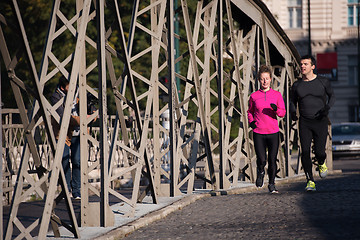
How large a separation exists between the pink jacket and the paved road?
0.92 m

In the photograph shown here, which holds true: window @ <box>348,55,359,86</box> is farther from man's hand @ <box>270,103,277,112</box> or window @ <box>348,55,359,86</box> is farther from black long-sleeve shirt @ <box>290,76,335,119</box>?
man's hand @ <box>270,103,277,112</box>

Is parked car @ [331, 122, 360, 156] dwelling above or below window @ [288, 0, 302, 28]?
below

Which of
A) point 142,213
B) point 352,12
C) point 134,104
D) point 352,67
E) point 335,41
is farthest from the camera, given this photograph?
point 352,67

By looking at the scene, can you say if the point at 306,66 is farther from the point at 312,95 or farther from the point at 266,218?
the point at 266,218

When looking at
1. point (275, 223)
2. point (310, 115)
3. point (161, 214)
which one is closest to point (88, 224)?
point (161, 214)

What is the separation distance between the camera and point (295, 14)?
6028 centimetres

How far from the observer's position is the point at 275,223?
25.9 ft

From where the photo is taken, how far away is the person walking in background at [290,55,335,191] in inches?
446

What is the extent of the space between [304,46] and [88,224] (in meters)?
52.6

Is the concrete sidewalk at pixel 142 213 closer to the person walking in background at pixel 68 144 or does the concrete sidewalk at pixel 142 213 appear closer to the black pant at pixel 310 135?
the black pant at pixel 310 135

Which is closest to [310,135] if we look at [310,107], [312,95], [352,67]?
[310,107]

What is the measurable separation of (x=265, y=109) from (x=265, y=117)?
0.12 meters

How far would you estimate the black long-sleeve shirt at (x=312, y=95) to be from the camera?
37.2ft

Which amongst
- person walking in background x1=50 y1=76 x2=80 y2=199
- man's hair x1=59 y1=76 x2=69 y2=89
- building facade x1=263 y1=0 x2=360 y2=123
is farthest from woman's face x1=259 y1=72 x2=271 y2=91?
building facade x1=263 y1=0 x2=360 y2=123
